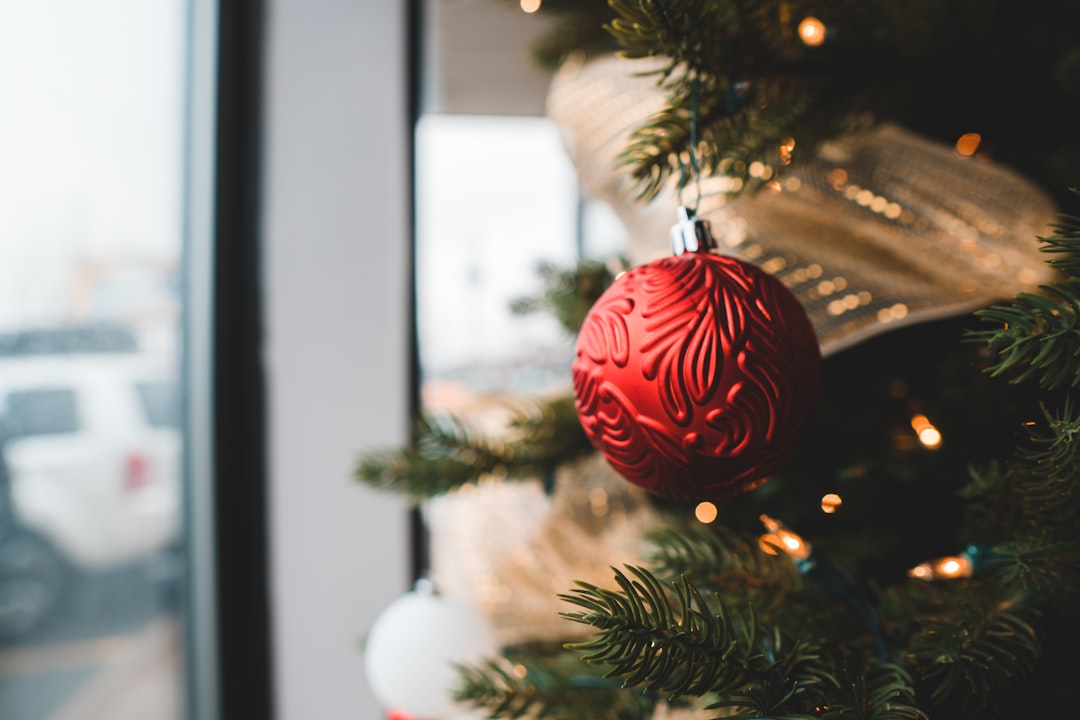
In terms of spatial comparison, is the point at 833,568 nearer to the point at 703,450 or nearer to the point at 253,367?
the point at 703,450

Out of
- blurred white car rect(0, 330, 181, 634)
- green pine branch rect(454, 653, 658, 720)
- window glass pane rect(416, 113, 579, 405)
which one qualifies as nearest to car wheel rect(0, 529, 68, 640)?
blurred white car rect(0, 330, 181, 634)

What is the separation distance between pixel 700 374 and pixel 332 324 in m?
0.71

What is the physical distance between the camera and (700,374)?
0.78 ft

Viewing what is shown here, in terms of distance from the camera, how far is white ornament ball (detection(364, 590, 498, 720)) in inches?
18.5

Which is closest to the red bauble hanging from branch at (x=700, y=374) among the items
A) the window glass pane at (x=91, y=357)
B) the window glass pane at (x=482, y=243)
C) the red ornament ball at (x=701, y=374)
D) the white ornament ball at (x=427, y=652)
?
the red ornament ball at (x=701, y=374)

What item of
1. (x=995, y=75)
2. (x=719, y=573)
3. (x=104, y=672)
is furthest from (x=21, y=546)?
(x=995, y=75)

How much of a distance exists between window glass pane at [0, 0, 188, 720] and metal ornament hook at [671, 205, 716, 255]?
2.11 feet

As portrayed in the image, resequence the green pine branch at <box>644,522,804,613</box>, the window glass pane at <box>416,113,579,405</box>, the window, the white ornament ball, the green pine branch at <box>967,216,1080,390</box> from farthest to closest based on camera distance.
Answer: the window glass pane at <box>416,113,579,405</box>, the window, the white ornament ball, the green pine branch at <box>644,522,804,613</box>, the green pine branch at <box>967,216,1080,390</box>

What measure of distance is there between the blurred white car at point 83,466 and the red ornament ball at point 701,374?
0.64 m

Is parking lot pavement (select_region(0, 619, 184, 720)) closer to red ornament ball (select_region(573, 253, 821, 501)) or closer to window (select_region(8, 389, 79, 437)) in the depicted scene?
window (select_region(8, 389, 79, 437))

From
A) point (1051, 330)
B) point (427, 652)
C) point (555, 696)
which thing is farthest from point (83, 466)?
point (1051, 330)

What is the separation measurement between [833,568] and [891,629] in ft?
0.14

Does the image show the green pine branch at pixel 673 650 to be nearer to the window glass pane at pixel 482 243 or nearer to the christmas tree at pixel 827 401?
the christmas tree at pixel 827 401

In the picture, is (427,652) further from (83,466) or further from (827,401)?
(83,466)
